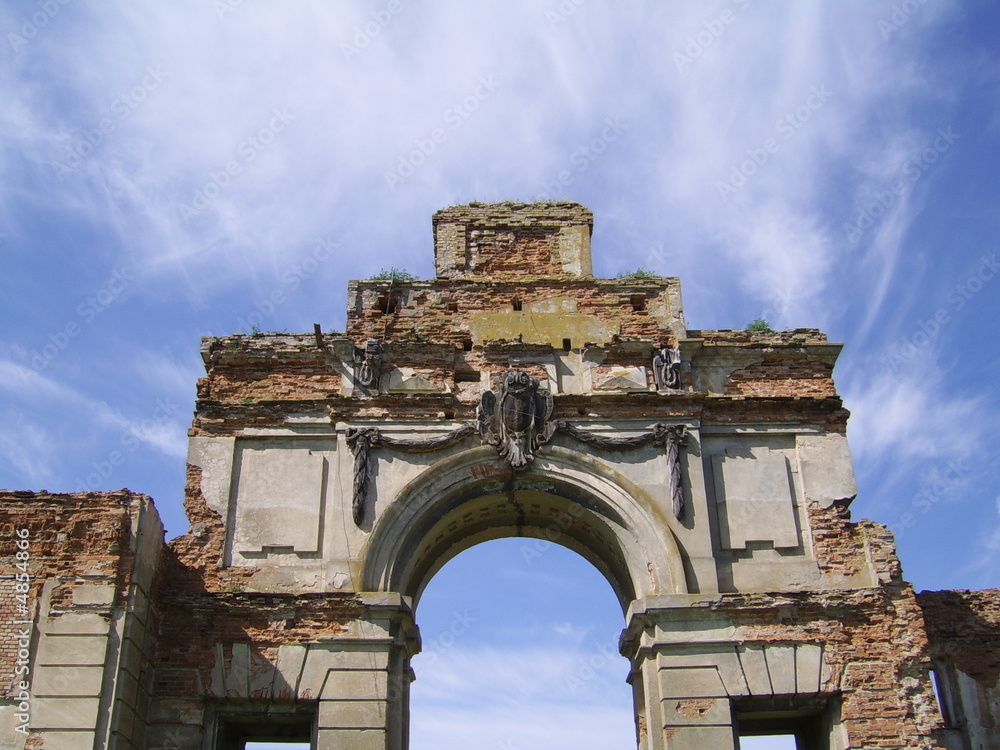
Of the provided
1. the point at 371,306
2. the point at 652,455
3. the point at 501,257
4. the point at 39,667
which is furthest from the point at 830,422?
the point at 39,667

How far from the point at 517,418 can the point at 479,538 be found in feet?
8.11

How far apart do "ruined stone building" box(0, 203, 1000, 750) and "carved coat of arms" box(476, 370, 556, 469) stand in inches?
1.6

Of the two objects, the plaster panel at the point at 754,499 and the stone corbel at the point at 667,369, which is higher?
the stone corbel at the point at 667,369

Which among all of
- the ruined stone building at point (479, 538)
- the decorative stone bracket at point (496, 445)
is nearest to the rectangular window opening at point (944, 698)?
the ruined stone building at point (479, 538)

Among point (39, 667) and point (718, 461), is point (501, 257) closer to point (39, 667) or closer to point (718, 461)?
point (718, 461)

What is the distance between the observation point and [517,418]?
13.8m

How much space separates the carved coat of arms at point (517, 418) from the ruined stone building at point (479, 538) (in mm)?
41

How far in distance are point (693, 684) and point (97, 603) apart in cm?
731

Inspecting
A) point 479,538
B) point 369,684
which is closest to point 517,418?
point 479,538

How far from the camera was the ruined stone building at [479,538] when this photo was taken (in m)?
11.7

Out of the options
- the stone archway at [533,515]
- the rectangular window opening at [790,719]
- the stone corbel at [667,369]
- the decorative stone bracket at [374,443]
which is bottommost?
the rectangular window opening at [790,719]

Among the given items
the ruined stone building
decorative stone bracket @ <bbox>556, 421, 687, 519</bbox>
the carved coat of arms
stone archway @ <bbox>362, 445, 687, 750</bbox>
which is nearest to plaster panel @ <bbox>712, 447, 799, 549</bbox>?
the ruined stone building

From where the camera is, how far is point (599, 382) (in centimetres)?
1427

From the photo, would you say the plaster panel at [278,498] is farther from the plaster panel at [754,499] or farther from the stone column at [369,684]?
the plaster panel at [754,499]
